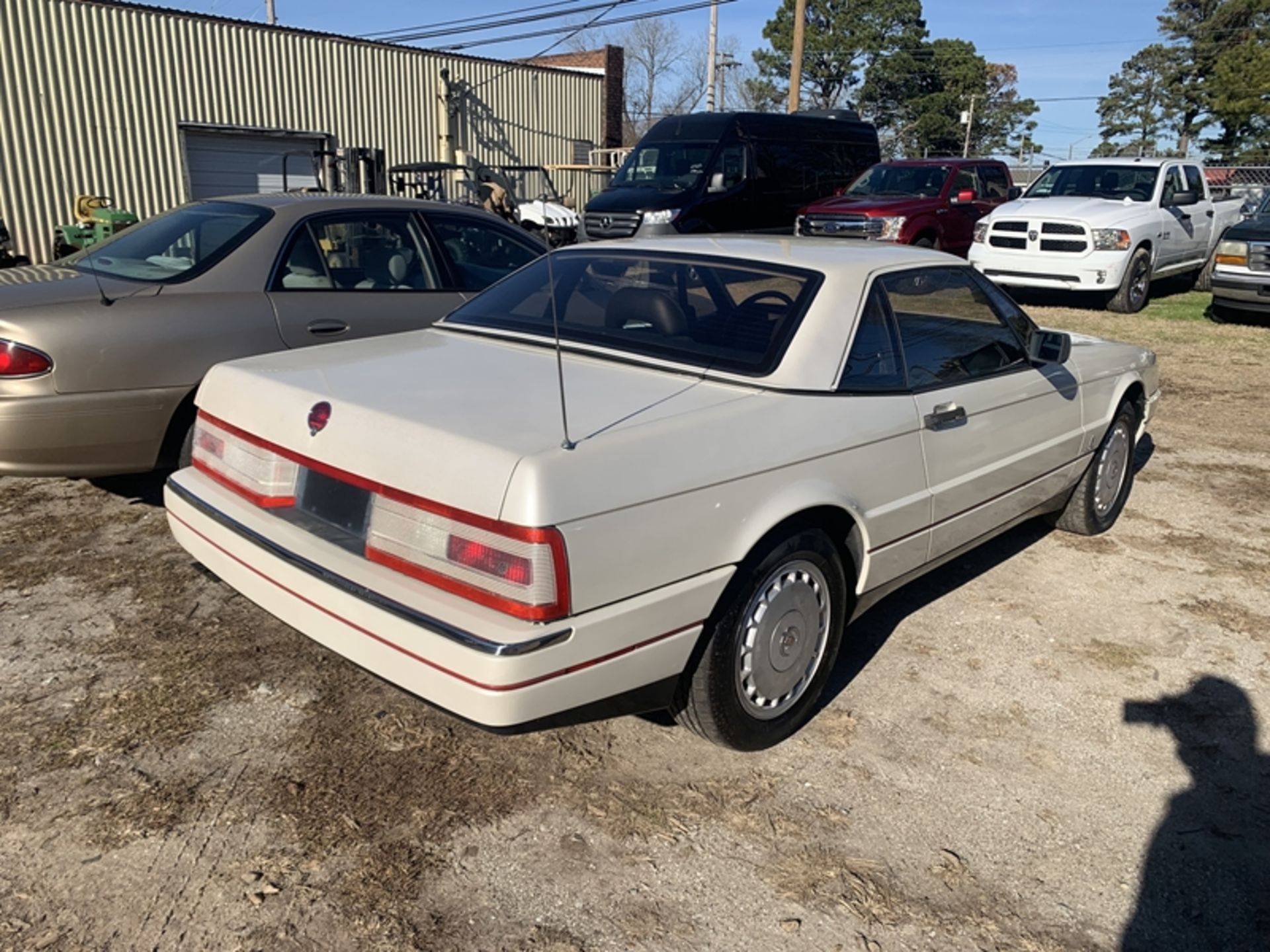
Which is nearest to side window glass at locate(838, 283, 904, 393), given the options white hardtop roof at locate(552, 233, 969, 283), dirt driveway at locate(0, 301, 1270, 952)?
white hardtop roof at locate(552, 233, 969, 283)

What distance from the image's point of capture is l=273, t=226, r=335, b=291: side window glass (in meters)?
5.13

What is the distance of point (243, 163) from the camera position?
20312 millimetres

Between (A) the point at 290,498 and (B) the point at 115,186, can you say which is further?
(B) the point at 115,186

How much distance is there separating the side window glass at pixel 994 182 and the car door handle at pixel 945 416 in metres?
13.0

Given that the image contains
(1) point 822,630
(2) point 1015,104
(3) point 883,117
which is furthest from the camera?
(2) point 1015,104

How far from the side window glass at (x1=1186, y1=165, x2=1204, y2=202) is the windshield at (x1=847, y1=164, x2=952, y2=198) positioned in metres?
3.17

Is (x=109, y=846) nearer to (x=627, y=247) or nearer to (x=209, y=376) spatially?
(x=209, y=376)

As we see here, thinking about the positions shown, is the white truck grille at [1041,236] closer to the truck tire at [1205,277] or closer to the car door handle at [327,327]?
the truck tire at [1205,277]

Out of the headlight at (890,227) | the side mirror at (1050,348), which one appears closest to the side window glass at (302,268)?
the side mirror at (1050,348)

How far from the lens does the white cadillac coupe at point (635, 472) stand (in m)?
2.49

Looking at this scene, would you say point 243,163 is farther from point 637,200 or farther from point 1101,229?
point 1101,229

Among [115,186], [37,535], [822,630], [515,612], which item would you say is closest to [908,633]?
[822,630]

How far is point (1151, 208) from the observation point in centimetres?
1289

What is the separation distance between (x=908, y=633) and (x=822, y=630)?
3.08 ft
